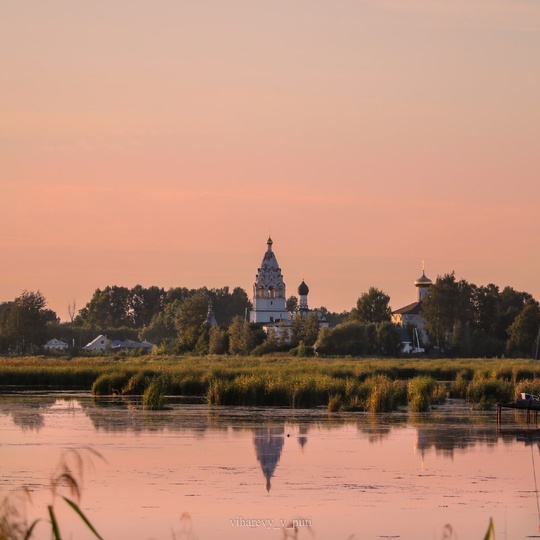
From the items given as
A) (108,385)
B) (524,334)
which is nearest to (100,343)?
(524,334)

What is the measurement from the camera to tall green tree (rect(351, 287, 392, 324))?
14500 centimetres

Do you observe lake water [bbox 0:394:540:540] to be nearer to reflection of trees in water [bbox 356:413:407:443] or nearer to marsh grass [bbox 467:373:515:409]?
reflection of trees in water [bbox 356:413:407:443]

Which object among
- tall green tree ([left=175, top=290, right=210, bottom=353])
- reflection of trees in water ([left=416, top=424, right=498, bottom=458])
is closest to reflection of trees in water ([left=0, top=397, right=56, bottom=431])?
reflection of trees in water ([left=416, top=424, right=498, bottom=458])

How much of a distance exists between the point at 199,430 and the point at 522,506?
13359mm

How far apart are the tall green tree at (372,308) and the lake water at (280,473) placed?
10698 cm

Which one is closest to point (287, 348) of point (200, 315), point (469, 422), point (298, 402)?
point (200, 315)

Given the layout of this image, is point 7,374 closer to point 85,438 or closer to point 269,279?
point 85,438

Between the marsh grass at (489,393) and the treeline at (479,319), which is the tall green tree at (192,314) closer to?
the treeline at (479,319)

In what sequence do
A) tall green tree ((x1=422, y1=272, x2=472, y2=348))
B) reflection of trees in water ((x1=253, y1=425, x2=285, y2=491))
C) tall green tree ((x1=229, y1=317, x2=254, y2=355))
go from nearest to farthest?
reflection of trees in water ((x1=253, y1=425, x2=285, y2=491)), tall green tree ((x1=229, y1=317, x2=254, y2=355)), tall green tree ((x1=422, y1=272, x2=472, y2=348))

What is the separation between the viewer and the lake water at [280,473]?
17.9 metres

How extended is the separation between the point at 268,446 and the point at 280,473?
4.65m

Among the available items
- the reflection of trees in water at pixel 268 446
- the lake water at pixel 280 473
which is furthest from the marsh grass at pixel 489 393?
the reflection of trees in water at pixel 268 446

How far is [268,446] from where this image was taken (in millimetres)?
28250

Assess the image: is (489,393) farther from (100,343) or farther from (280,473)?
(100,343)
